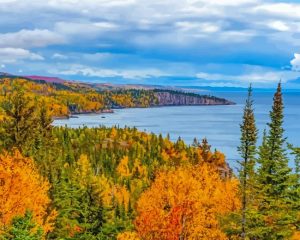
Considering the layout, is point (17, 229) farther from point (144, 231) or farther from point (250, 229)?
point (144, 231)

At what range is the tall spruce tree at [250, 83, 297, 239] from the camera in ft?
141

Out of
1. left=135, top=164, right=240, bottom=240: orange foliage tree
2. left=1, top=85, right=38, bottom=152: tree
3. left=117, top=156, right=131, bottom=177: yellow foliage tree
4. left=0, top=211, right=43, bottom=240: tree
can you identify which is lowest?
left=117, top=156, right=131, bottom=177: yellow foliage tree

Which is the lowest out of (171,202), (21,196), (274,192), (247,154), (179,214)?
(179,214)

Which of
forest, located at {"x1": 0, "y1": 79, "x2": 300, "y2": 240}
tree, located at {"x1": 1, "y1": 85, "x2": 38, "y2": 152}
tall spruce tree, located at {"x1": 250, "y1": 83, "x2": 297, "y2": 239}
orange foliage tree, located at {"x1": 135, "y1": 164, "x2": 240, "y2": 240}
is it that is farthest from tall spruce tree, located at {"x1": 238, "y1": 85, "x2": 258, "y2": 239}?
tree, located at {"x1": 1, "y1": 85, "x2": 38, "y2": 152}

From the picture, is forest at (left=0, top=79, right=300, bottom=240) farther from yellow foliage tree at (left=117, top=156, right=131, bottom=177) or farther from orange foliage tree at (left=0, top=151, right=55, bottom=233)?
yellow foliage tree at (left=117, top=156, right=131, bottom=177)

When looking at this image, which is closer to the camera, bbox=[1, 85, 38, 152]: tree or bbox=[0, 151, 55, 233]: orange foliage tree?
bbox=[0, 151, 55, 233]: orange foliage tree

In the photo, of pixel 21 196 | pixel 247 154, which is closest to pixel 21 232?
pixel 247 154

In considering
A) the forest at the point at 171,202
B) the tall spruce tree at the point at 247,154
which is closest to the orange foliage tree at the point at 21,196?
the forest at the point at 171,202

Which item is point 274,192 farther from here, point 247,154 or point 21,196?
point 21,196

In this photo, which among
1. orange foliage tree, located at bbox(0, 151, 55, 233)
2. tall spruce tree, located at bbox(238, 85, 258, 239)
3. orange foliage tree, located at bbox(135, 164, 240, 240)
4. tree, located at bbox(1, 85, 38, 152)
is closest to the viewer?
tall spruce tree, located at bbox(238, 85, 258, 239)

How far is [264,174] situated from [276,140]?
3.97 metres

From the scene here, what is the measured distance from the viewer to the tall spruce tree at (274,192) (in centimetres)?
4306

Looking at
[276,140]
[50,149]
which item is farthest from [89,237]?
[50,149]

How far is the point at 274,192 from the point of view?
152 feet
